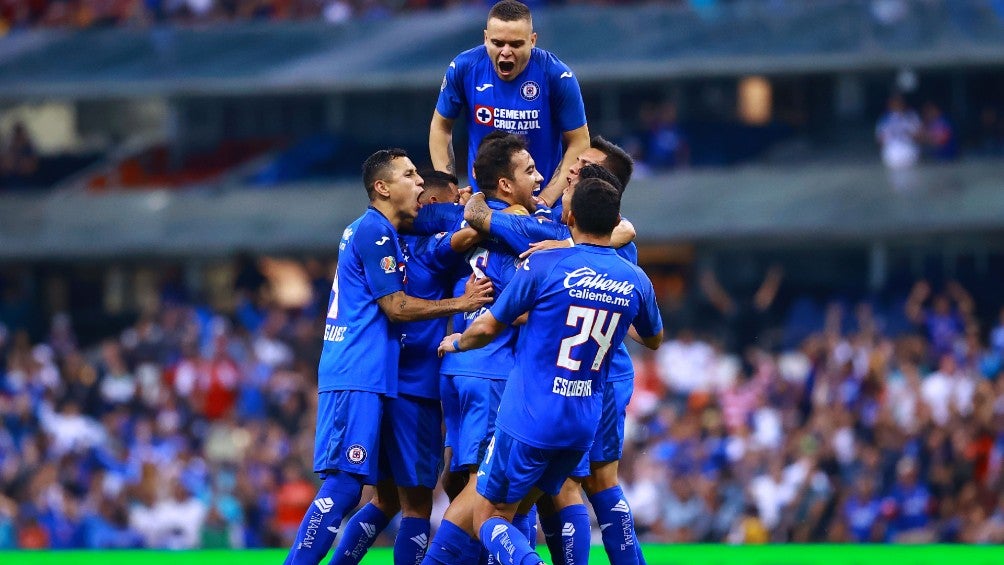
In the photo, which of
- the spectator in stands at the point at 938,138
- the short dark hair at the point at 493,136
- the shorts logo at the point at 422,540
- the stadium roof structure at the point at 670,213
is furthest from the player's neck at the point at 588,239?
the spectator in stands at the point at 938,138

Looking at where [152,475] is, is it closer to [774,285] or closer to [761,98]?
[774,285]

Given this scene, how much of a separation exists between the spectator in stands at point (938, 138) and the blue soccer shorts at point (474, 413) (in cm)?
1385

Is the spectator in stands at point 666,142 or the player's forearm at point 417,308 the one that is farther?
the spectator in stands at point 666,142

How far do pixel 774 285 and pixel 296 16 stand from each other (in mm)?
8630

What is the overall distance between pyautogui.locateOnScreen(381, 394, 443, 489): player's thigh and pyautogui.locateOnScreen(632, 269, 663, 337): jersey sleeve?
1.24m

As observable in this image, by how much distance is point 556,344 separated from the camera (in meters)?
7.88

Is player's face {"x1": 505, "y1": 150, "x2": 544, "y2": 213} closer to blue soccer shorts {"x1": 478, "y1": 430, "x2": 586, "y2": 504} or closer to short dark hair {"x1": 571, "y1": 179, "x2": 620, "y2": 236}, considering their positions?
short dark hair {"x1": 571, "y1": 179, "x2": 620, "y2": 236}

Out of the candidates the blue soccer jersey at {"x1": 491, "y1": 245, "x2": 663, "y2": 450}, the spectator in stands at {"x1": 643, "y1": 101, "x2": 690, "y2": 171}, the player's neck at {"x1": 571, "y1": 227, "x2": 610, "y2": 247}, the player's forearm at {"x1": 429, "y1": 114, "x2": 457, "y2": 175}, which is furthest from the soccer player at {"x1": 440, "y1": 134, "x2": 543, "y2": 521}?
the spectator in stands at {"x1": 643, "y1": 101, "x2": 690, "y2": 171}

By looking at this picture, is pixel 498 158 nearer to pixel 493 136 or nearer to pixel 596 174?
pixel 493 136

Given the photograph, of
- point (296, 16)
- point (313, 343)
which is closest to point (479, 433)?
point (313, 343)

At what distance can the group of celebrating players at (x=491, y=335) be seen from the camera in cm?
791

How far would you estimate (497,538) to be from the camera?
7.98 m

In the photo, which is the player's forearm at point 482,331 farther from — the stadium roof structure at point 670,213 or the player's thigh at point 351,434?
the stadium roof structure at point 670,213

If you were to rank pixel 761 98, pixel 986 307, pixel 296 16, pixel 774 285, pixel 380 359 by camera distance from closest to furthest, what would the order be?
pixel 380 359 < pixel 986 307 < pixel 774 285 < pixel 761 98 < pixel 296 16
